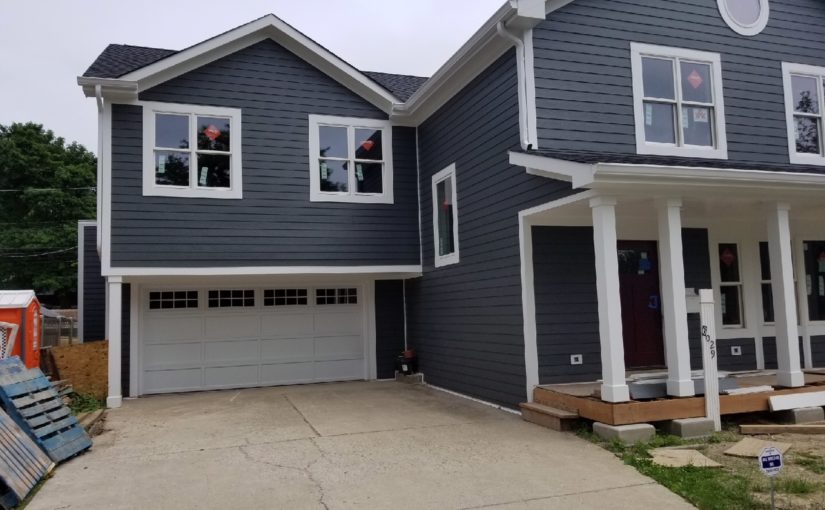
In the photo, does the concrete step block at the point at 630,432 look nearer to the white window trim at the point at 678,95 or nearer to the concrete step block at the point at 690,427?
the concrete step block at the point at 690,427

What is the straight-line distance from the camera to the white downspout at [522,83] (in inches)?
310

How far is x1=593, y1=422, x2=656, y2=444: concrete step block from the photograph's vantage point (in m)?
6.41

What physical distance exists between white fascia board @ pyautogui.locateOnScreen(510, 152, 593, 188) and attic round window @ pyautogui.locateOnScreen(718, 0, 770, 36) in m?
4.30

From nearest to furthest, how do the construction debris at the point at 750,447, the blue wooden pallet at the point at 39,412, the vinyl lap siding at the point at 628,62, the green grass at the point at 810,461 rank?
the green grass at the point at 810,461 → the construction debris at the point at 750,447 → the blue wooden pallet at the point at 39,412 → the vinyl lap siding at the point at 628,62

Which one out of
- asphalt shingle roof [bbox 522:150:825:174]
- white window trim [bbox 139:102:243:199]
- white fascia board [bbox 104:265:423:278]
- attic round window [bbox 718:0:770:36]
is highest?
attic round window [bbox 718:0:770:36]

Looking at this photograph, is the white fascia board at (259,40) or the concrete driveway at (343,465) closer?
the concrete driveway at (343,465)

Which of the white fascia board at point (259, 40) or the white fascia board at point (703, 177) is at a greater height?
the white fascia board at point (259, 40)

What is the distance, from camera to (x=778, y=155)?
9.32 m

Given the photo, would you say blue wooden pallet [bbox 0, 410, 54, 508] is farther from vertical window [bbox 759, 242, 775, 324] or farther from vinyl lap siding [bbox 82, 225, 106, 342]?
vertical window [bbox 759, 242, 775, 324]

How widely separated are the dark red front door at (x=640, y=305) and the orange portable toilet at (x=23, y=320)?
351 inches

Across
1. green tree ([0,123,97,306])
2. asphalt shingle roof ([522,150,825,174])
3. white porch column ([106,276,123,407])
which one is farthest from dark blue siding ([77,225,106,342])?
green tree ([0,123,97,306])

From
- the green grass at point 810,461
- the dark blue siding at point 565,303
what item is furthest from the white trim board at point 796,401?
the dark blue siding at point 565,303

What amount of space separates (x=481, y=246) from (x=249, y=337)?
4999mm

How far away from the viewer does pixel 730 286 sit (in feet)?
32.8
